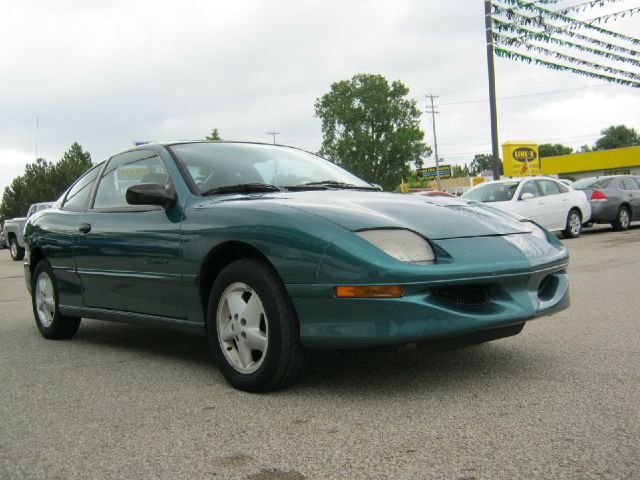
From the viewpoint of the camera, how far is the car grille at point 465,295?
11.1 feet

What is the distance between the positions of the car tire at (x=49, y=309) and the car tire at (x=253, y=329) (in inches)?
87.6

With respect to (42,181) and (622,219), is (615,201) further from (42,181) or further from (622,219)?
(42,181)

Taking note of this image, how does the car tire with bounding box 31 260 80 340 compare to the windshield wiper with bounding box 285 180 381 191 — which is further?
the car tire with bounding box 31 260 80 340

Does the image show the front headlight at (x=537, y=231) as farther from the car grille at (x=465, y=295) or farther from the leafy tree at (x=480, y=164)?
the leafy tree at (x=480, y=164)

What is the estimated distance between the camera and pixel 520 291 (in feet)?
11.7

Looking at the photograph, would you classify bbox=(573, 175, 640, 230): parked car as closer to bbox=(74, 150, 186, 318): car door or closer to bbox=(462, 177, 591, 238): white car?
bbox=(462, 177, 591, 238): white car

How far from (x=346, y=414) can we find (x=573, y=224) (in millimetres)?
14687

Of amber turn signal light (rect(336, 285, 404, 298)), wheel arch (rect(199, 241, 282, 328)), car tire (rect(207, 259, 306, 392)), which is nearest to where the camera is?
amber turn signal light (rect(336, 285, 404, 298))

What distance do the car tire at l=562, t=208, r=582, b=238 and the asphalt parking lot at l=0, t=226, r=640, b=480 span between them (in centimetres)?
1210

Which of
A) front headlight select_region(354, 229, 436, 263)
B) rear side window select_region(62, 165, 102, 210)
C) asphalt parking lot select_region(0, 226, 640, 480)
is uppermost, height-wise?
rear side window select_region(62, 165, 102, 210)

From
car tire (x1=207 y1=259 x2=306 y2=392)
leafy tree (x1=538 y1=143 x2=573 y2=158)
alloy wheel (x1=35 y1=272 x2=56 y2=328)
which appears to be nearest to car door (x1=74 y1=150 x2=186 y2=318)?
car tire (x1=207 y1=259 x2=306 y2=392)

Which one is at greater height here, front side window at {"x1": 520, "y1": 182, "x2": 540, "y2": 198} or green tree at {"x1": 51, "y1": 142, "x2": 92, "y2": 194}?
green tree at {"x1": 51, "y1": 142, "x2": 92, "y2": 194}

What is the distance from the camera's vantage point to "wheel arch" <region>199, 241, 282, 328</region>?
381 cm

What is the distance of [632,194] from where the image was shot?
18.3m
